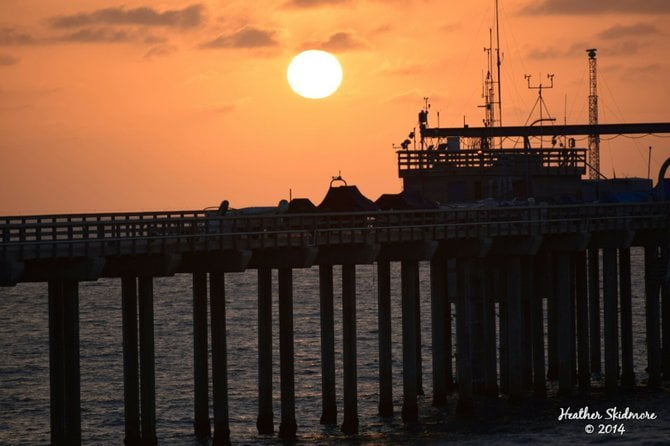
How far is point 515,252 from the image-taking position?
220 ft

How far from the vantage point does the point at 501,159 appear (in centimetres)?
8625

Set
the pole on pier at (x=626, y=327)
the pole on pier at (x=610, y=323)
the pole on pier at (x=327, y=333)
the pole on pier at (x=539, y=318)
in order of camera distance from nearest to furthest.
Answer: the pole on pier at (x=327, y=333) → the pole on pier at (x=539, y=318) → the pole on pier at (x=610, y=323) → the pole on pier at (x=626, y=327)

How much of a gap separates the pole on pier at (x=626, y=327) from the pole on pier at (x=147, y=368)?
26859 mm

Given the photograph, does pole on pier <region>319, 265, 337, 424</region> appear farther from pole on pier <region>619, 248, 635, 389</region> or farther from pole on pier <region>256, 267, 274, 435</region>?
pole on pier <region>619, 248, 635, 389</region>

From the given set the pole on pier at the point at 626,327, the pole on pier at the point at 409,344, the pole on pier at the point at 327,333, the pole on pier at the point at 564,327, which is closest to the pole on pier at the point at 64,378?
the pole on pier at the point at 327,333

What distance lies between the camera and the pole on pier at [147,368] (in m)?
50.8

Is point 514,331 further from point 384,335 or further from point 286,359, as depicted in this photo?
point 286,359

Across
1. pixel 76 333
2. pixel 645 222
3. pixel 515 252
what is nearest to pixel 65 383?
pixel 76 333

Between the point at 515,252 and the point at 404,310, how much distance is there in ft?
24.0

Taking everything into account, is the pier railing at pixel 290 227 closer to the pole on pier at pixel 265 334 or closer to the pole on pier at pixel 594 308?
the pole on pier at pixel 265 334

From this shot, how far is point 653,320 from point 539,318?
5916mm

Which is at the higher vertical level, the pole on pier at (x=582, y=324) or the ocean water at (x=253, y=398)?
the pole on pier at (x=582, y=324)

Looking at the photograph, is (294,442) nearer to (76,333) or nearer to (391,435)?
(391,435)

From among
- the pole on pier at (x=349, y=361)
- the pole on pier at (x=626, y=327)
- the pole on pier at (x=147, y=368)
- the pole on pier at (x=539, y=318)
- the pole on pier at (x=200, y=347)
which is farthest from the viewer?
the pole on pier at (x=626, y=327)
